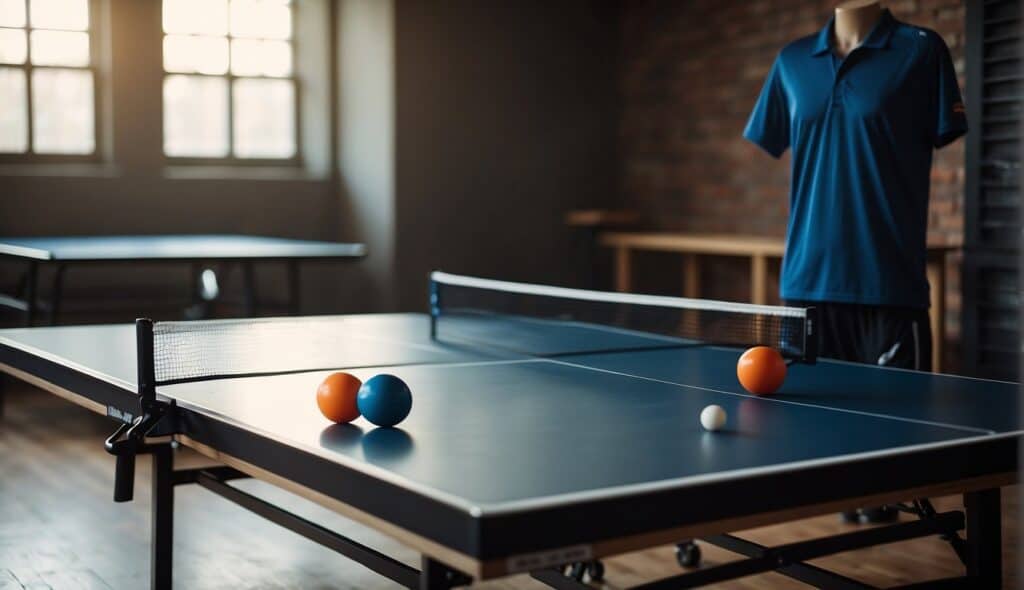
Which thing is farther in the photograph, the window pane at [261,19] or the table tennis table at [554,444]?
the window pane at [261,19]

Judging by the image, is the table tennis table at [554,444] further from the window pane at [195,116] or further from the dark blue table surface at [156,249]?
the window pane at [195,116]

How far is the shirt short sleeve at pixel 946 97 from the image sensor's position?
126 inches

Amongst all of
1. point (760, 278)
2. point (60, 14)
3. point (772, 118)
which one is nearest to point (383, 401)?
point (772, 118)

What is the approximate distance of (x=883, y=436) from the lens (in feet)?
5.92

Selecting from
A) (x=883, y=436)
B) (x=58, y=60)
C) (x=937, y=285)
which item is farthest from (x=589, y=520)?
(x=58, y=60)

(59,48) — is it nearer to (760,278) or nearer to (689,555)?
(760,278)

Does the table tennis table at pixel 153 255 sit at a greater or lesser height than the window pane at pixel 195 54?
lesser

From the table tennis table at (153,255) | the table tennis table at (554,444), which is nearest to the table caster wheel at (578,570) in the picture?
the table tennis table at (554,444)

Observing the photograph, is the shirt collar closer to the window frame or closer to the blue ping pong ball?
the blue ping pong ball

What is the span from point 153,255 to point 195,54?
84.8 inches

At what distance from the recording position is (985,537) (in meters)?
2.12

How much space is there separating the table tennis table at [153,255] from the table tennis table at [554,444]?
5.85 ft

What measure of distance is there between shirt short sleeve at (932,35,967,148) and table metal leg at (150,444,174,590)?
201 cm

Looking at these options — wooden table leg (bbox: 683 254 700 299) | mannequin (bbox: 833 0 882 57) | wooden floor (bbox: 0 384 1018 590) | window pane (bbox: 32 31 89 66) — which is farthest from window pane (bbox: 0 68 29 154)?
mannequin (bbox: 833 0 882 57)
